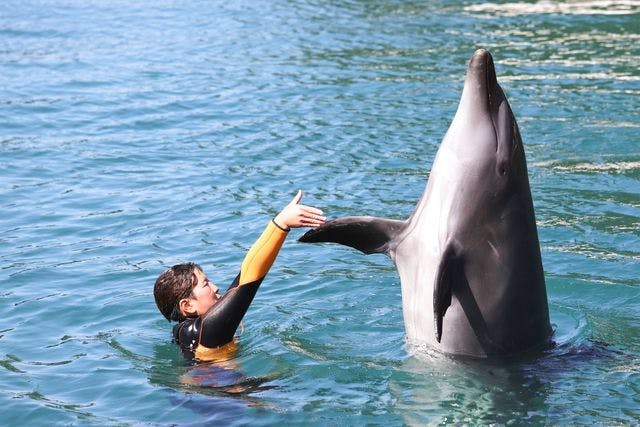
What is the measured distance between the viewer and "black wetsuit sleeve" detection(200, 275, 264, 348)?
6.96 m

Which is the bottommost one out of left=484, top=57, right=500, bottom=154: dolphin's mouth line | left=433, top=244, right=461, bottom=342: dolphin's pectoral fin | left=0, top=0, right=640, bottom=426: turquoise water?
left=0, top=0, right=640, bottom=426: turquoise water

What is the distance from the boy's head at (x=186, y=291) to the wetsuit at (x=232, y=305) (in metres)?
0.15

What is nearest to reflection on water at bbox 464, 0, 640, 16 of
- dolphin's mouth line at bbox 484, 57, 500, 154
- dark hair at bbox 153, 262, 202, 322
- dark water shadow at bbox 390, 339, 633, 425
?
dolphin's mouth line at bbox 484, 57, 500, 154

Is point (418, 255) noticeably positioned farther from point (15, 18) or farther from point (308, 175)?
point (15, 18)

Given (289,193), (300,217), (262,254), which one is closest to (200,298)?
(262,254)

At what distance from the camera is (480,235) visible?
260 inches

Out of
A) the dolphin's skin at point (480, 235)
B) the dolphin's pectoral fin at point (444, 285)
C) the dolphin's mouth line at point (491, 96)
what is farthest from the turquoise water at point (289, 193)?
the dolphin's mouth line at point (491, 96)

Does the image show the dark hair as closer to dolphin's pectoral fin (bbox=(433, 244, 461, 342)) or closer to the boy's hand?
the boy's hand

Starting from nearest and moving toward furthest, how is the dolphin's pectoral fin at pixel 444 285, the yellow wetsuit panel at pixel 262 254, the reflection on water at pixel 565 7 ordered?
the dolphin's pectoral fin at pixel 444 285, the yellow wetsuit panel at pixel 262 254, the reflection on water at pixel 565 7

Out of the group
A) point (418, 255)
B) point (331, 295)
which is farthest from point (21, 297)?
point (418, 255)

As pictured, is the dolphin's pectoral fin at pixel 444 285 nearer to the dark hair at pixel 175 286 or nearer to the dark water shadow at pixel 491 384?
the dark water shadow at pixel 491 384

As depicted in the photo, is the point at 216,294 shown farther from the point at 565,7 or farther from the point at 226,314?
the point at 565,7

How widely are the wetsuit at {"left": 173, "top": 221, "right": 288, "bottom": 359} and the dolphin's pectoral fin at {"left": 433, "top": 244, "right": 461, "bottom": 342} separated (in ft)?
3.44

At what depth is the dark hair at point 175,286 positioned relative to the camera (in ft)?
24.5
